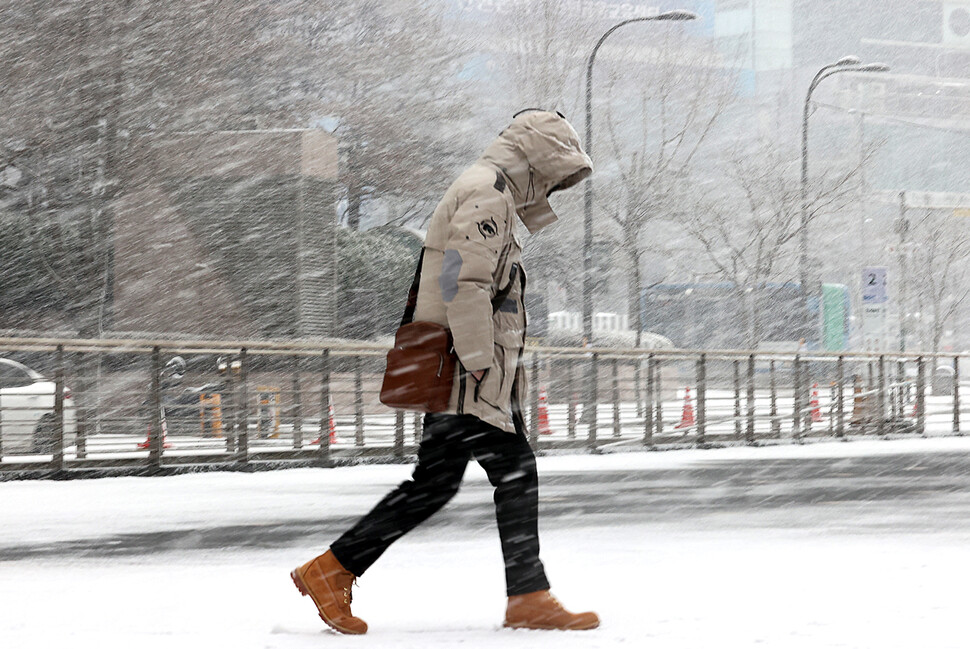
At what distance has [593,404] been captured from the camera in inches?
669

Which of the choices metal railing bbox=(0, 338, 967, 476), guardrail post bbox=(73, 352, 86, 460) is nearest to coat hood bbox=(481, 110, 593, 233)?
metal railing bbox=(0, 338, 967, 476)

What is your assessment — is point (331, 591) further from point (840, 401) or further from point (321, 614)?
point (840, 401)

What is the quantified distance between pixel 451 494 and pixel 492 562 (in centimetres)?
228

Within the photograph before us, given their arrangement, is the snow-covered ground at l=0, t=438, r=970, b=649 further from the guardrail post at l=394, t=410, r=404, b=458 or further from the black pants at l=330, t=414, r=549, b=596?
the guardrail post at l=394, t=410, r=404, b=458

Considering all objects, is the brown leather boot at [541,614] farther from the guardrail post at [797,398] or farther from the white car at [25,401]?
the guardrail post at [797,398]

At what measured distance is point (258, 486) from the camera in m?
11.9

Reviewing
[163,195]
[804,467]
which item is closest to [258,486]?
[804,467]

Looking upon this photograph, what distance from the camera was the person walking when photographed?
4508 millimetres

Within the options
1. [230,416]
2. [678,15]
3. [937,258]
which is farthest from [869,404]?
[937,258]

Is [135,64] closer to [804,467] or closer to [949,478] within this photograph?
[804,467]

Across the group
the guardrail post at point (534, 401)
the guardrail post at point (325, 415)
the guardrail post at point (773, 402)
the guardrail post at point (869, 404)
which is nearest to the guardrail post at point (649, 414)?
the guardrail post at point (534, 401)

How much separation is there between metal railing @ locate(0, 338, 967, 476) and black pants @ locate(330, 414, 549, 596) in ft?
25.8

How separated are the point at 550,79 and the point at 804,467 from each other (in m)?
A: 21.9

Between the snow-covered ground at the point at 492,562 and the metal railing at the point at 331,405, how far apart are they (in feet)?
3.34
